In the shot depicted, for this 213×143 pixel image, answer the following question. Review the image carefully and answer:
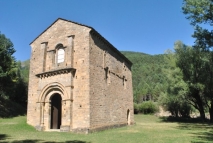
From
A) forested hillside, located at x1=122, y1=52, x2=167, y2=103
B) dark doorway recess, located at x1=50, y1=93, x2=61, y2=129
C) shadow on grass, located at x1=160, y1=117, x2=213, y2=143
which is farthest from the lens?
forested hillside, located at x1=122, y1=52, x2=167, y2=103

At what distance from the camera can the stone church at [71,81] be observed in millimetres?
16094

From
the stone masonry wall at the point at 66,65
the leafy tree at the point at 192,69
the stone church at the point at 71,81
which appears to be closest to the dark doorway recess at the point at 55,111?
the stone church at the point at 71,81

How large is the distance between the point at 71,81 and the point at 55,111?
12.4ft

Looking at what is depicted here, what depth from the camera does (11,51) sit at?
2858 cm

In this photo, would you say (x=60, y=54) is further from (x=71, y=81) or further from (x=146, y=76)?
(x=146, y=76)

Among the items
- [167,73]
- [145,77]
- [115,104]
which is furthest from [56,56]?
[145,77]

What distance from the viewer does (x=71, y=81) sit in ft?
54.1

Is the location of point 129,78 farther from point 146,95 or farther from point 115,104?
point 146,95

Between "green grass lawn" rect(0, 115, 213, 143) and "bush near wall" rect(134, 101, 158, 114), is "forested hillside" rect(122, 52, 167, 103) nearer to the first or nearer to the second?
"bush near wall" rect(134, 101, 158, 114)

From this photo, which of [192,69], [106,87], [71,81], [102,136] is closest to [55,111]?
[71,81]

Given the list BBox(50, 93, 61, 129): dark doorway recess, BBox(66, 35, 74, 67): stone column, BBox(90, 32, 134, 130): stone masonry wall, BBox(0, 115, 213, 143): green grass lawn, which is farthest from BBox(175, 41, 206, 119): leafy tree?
BBox(50, 93, 61, 129): dark doorway recess

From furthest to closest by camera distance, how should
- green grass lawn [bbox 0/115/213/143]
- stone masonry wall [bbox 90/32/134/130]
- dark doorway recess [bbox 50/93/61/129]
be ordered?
dark doorway recess [bbox 50/93/61/129] → stone masonry wall [bbox 90/32/134/130] → green grass lawn [bbox 0/115/213/143]

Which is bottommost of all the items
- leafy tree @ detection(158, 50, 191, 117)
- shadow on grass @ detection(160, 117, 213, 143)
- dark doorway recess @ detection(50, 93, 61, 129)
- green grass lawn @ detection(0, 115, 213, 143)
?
shadow on grass @ detection(160, 117, 213, 143)

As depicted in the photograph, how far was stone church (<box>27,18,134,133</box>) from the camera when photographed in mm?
16094
